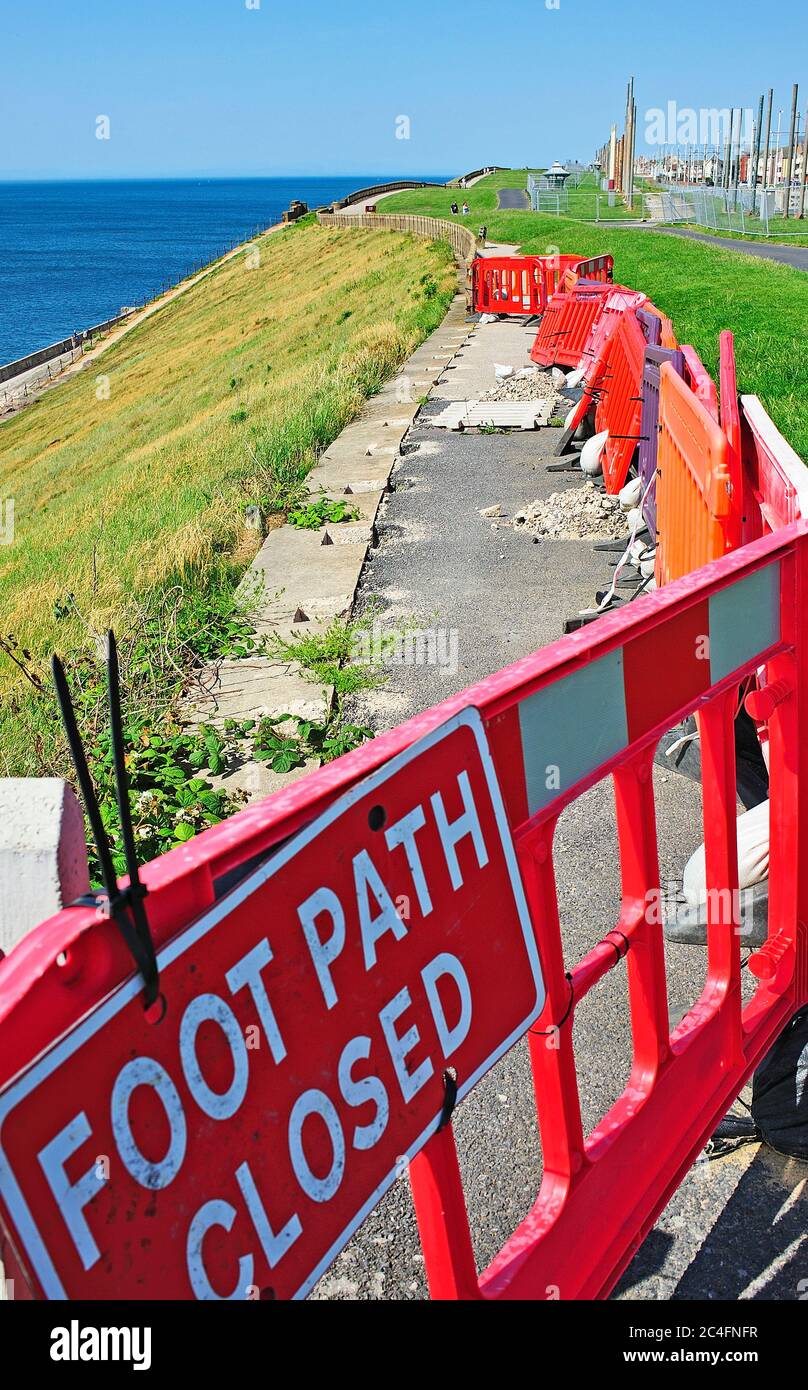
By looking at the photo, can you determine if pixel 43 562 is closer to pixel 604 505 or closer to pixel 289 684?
pixel 604 505

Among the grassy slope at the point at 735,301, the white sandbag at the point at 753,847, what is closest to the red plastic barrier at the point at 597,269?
the grassy slope at the point at 735,301

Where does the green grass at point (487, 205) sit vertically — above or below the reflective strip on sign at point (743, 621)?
above

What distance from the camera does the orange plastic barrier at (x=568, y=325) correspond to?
1369 centimetres

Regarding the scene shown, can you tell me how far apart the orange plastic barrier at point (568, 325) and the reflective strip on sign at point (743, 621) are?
11326 mm

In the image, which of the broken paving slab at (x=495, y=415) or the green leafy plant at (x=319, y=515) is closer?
the green leafy plant at (x=319, y=515)

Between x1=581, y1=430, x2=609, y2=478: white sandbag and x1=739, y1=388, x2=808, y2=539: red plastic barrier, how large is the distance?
5.18m

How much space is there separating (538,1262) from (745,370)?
11.0m

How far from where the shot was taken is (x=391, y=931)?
1585mm

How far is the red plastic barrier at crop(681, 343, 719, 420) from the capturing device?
4.64 m

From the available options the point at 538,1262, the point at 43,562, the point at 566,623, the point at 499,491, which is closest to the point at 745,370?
the point at 499,491

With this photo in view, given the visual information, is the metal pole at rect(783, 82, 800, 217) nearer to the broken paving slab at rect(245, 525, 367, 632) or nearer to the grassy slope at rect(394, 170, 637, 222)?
the grassy slope at rect(394, 170, 637, 222)

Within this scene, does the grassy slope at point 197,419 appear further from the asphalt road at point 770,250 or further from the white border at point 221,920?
the asphalt road at point 770,250

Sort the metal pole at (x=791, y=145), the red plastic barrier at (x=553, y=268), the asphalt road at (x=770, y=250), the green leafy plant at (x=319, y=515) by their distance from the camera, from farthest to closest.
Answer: the metal pole at (x=791, y=145) < the asphalt road at (x=770, y=250) < the red plastic barrier at (x=553, y=268) < the green leafy plant at (x=319, y=515)

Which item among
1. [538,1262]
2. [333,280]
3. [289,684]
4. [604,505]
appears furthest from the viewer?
[333,280]
